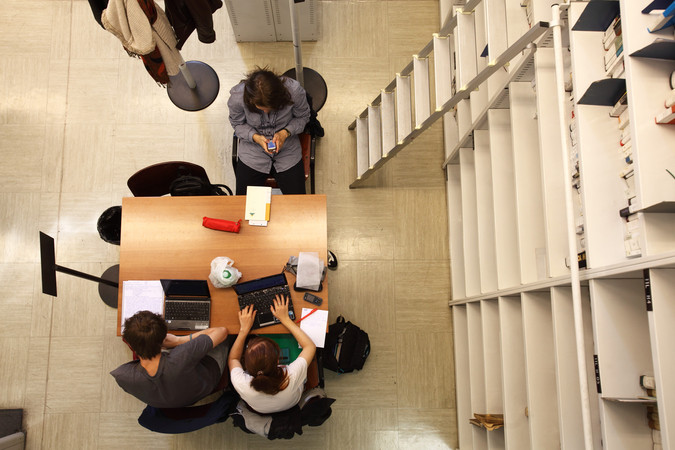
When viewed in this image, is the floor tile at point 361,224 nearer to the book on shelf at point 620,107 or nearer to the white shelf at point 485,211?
the white shelf at point 485,211

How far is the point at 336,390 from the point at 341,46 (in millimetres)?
2630

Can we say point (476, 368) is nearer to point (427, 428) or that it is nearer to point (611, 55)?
point (427, 428)

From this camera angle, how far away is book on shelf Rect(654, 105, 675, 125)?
4.44 feet

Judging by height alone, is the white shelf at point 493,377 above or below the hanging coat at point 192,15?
below

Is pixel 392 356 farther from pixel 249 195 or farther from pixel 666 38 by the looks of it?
pixel 666 38

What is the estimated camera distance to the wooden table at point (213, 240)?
2.33m

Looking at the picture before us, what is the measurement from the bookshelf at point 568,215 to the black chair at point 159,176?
4.10 ft

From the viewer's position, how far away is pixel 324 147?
3330mm

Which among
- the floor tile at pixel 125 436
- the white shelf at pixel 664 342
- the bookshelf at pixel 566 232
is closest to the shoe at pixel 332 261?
the bookshelf at pixel 566 232

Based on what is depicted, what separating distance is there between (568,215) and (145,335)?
1.86 meters

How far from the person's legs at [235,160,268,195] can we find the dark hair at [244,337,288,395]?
3.69ft

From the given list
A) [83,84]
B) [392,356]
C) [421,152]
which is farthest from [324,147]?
[83,84]

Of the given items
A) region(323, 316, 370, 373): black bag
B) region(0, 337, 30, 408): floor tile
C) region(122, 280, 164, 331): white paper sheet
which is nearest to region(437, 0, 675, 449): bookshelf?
region(323, 316, 370, 373): black bag

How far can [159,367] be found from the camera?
2.01 m
